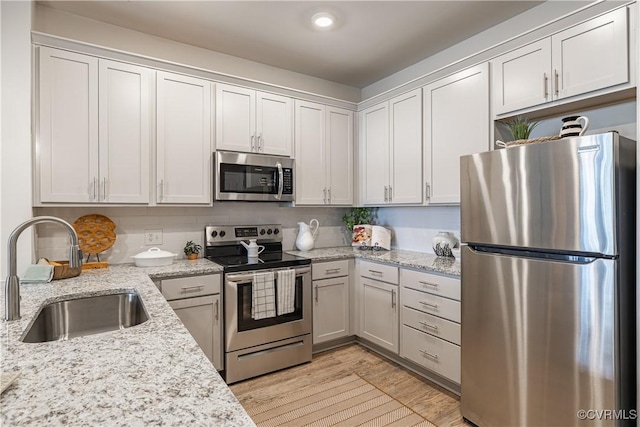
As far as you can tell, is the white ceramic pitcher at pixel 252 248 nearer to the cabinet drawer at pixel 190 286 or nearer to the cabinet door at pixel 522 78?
the cabinet drawer at pixel 190 286

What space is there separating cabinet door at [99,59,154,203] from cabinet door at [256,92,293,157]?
88 centimetres

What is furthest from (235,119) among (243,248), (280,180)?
(243,248)

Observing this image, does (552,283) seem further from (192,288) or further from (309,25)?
(309,25)

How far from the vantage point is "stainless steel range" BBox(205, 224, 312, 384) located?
2576 millimetres

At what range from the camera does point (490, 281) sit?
75.9 inches

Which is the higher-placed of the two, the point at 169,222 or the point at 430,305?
the point at 169,222

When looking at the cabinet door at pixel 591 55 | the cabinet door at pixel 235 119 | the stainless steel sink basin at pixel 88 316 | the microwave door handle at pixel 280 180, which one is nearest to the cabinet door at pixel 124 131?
the cabinet door at pixel 235 119

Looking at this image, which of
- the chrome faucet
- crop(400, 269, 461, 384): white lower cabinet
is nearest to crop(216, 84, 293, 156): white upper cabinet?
crop(400, 269, 461, 384): white lower cabinet

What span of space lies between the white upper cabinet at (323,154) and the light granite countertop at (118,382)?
2195 mm

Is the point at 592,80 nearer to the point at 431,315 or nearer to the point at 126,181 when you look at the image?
the point at 431,315

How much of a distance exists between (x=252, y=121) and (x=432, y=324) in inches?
86.5

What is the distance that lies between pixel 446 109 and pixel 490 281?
1.47 metres

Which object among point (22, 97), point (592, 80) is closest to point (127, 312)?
point (22, 97)

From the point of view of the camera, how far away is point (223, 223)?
316 centimetres
